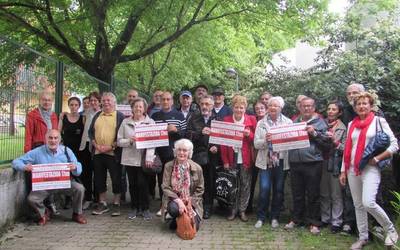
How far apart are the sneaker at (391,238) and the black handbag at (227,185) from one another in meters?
2.61

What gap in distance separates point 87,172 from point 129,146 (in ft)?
4.36

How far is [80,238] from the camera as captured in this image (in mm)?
6625

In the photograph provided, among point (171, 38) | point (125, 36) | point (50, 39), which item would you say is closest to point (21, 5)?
point (50, 39)

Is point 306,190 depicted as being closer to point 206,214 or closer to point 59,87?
point 206,214

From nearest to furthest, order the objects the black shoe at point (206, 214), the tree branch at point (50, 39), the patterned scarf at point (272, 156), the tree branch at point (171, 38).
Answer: the patterned scarf at point (272, 156), the black shoe at point (206, 214), the tree branch at point (50, 39), the tree branch at point (171, 38)

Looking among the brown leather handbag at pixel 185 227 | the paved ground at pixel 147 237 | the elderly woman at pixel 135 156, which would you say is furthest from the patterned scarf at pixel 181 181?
the elderly woman at pixel 135 156

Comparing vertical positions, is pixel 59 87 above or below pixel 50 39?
below

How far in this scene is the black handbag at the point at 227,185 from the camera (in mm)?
7703

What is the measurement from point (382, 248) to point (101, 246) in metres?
3.54

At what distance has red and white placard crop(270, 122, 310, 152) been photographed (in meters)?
6.89

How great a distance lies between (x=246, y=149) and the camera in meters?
7.59

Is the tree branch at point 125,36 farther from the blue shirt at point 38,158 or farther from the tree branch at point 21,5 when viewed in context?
the blue shirt at point 38,158

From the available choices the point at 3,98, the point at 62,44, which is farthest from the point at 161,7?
the point at 3,98

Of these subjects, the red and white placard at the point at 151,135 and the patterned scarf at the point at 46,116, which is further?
the patterned scarf at the point at 46,116
